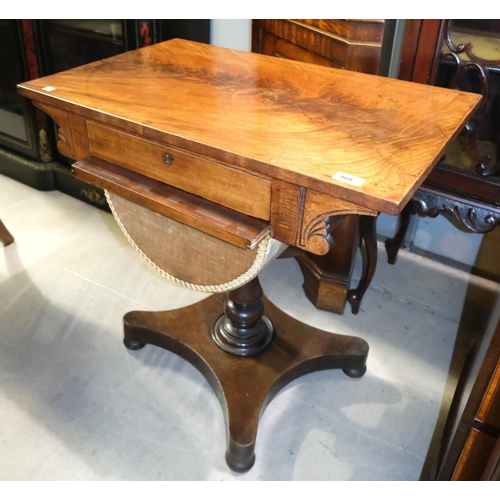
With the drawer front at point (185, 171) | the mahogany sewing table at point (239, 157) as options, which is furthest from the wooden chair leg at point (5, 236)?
the drawer front at point (185, 171)

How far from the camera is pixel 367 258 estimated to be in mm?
1857

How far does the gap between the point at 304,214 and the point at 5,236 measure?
1.65m

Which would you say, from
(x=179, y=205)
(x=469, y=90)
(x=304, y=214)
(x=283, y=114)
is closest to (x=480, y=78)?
(x=469, y=90)

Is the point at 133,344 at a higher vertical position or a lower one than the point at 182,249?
lower

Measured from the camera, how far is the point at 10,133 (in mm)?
2623

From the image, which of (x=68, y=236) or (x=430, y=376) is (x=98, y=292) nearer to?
(x=68, y=236)

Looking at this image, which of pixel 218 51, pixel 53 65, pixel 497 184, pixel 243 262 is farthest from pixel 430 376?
pixel 53 65

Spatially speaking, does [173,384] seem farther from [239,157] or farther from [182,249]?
[239,157]

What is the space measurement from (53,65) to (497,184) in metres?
1.85

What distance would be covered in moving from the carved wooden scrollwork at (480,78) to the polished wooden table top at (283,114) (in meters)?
0.22

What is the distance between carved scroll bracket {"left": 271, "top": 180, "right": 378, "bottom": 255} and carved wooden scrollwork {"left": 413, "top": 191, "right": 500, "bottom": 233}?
0.61m

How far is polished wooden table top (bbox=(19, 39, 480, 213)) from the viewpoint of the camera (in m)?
0.90

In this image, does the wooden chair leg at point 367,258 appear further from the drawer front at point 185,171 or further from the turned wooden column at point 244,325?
the drawer front at point 185,171

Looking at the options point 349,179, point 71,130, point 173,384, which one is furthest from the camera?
point 173,384
